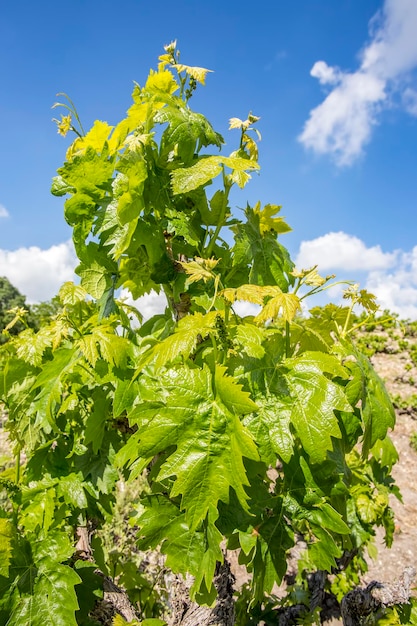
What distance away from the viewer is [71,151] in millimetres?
1520

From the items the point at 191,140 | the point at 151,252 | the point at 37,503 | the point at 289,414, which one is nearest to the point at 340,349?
the point at 289,414

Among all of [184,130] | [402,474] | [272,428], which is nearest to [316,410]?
[272,428]

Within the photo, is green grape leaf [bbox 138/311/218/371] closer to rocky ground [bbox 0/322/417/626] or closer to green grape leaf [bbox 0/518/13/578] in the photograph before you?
green grape leaf [bbox 0/518/13/578]

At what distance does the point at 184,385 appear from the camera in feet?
3.47

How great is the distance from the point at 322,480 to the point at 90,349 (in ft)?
2.68

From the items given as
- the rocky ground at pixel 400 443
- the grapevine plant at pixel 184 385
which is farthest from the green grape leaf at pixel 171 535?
the rocky ground at pixel 400 443

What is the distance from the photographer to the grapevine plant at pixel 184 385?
1.04 m

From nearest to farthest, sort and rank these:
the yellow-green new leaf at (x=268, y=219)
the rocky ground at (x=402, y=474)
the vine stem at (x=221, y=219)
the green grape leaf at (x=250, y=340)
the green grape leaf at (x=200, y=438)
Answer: the green grape leaf at (x=200, y=438)
the green grape leaf at (x=250, y=340)
the vine stem at (x=221, y=219)
the yellow-green new leaf at (x=268, y=219)
the rocky ground at (x=402, y=474)

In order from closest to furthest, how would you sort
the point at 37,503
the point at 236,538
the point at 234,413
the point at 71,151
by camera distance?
the point at 234,413 → the point at 236,538 → the point at 71,151 → the point at 37,503

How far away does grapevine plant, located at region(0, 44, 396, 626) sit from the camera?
3.42ft

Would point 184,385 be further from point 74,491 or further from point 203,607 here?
point 203,607

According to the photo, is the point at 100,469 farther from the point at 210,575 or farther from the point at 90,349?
the point at 210,575

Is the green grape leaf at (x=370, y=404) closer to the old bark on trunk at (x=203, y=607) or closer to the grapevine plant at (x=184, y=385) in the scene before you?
the grapevine plant at (x=184, y=385)

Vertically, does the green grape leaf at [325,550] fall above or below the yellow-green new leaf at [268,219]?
below
